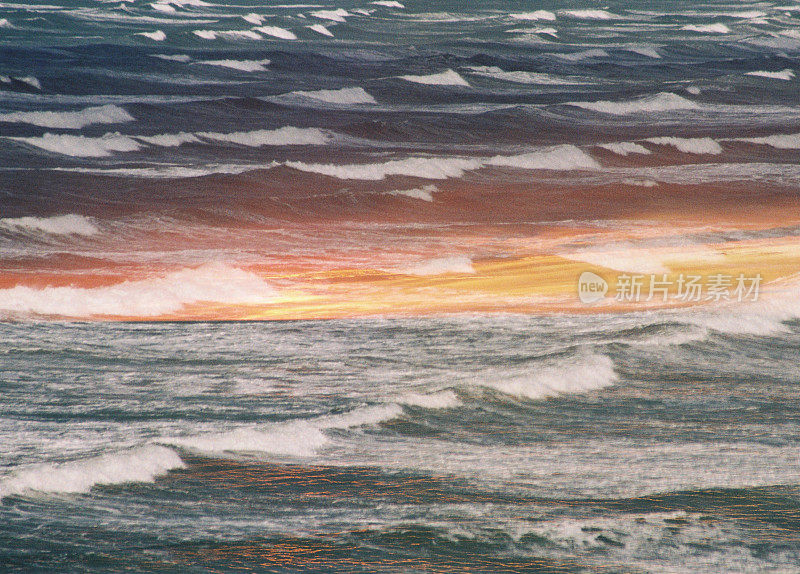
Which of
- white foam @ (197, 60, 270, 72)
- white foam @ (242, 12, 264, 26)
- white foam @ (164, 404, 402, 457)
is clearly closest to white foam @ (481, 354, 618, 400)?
white foam @ (164, 404, 402, 457)

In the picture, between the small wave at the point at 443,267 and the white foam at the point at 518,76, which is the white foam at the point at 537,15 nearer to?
the white foam at the point at 518,76

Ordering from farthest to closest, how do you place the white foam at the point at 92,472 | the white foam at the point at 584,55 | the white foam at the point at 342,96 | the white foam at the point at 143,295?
the white foam at the point at 584,55 < the white foam at the point at 342,96 < the white foam at the point at 143,295 < the white foam at the point at 92,472

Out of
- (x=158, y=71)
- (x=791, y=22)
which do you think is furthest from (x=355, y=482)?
(x=791, y=22)

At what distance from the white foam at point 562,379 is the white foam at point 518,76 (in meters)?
37.9

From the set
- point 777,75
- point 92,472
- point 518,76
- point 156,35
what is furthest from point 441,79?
point 92,472

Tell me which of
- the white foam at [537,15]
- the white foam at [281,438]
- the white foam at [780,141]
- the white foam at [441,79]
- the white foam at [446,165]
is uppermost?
the white foam at [537,15]

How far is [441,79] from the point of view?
4847 cm

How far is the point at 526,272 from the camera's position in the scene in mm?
16828

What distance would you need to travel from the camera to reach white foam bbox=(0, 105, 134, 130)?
35.7 meters

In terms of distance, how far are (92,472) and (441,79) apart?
41358mm

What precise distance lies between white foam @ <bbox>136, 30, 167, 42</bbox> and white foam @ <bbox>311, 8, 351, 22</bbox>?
1641cm

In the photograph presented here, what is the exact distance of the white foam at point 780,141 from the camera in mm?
31758

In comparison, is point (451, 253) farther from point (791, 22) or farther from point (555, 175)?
point (791, 22)

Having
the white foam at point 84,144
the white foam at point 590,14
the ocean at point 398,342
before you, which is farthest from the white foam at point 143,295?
the white foam at point 590,14
